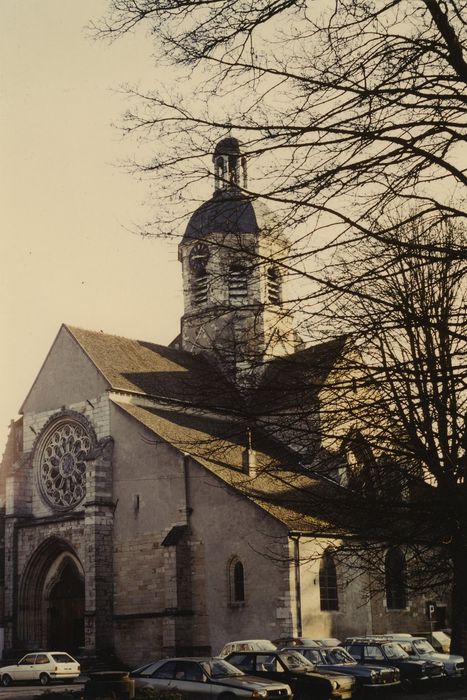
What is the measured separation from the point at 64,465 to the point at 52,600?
5111 millimetres

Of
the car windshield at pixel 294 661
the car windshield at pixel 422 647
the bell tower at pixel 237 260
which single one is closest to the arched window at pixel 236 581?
the car windshield at pixel 422 647

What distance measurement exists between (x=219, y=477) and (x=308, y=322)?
20.5 meters

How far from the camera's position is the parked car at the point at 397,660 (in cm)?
2072

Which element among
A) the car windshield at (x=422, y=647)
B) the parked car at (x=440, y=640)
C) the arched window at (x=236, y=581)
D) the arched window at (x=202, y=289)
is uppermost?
the arched window at (x=202, y=289)

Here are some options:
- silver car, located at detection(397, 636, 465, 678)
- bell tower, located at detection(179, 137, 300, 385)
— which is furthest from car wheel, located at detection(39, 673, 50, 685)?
bell tower, located at detection(179, 137, 300, 385)

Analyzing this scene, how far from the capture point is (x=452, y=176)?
24.0 feet

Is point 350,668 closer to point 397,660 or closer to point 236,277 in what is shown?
point 397,660

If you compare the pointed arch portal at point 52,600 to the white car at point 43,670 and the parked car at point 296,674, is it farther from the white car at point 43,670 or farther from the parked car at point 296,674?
the parked car at point 296,674

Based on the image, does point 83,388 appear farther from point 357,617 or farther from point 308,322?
point 308,322

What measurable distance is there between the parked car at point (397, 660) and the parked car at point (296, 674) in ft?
11.2

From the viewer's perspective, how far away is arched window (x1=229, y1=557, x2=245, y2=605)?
27.3 m

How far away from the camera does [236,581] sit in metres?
27.5

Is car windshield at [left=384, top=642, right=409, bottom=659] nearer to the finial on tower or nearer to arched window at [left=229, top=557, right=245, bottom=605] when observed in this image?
arched window at [left=229, top=557, right=245, bottom=605]

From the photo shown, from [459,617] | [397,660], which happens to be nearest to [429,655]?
[397,660]
